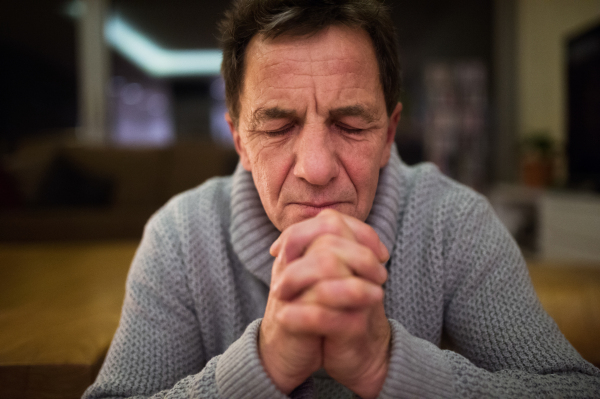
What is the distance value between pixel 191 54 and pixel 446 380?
5249 millimetres

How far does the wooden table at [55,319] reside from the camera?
2.63 ft

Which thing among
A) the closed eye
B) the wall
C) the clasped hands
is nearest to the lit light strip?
the wall

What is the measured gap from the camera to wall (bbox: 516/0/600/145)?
3619mm

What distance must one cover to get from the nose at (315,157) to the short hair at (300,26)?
184 millimetres

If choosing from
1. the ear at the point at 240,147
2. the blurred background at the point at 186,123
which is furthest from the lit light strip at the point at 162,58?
the ear at the point at 240,147

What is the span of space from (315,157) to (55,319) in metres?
0.79

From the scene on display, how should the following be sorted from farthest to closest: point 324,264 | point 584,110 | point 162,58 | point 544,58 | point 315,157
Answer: point 162,58, point 544,58, point 584,110, point 315,157, point 324,264

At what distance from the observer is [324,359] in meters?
0.56

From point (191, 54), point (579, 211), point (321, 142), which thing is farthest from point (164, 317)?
point (191, 54)

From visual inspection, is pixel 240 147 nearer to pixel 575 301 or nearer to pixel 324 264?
pixel 324 264

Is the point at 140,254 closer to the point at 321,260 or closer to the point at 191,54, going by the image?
the point at 321,260

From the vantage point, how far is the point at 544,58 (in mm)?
4008

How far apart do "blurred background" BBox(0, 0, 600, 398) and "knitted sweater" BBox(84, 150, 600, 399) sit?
1.42 ft

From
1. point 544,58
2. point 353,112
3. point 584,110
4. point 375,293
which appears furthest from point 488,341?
point 544,58
